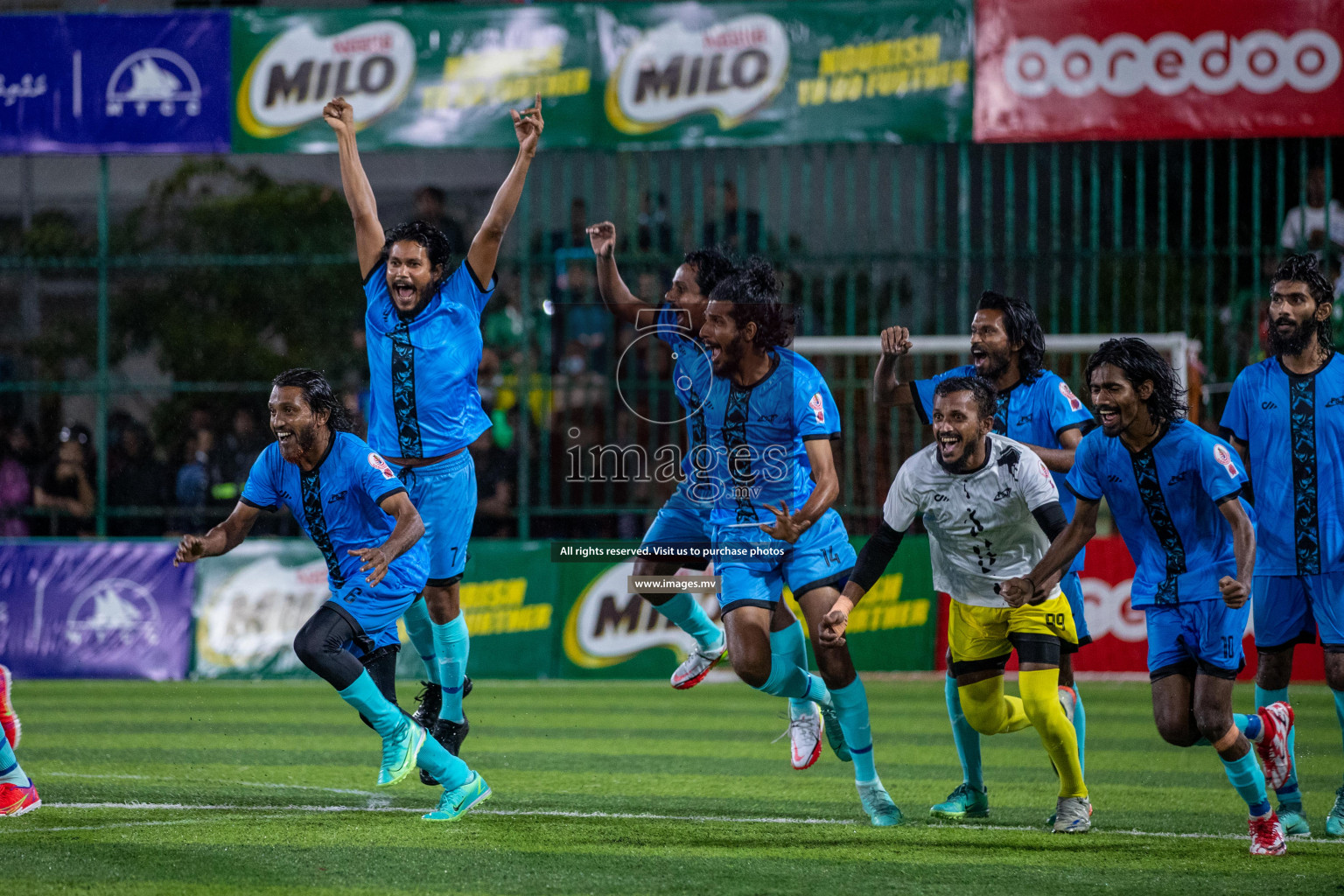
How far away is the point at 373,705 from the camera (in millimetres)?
6492

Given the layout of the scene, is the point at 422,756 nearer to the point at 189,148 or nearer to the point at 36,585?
the point at 36,585

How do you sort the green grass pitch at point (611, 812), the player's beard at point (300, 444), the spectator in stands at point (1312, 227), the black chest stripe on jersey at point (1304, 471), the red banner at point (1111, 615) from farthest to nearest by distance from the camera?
the red banner at point (1111, 615) → the spectator in stands at point (1312, 227) → the black chest stripe on jersey at point (1304, 471) → the player's beard at point (300, 444) → the green grass pitch at point (611, 812)

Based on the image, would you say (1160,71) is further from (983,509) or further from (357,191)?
(357,191)

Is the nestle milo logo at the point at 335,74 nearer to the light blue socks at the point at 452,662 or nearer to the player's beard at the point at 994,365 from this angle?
the light blue socks at the point at 452,662

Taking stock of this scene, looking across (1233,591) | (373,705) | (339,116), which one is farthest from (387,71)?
(1233,591)

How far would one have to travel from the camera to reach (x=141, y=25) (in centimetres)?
1461

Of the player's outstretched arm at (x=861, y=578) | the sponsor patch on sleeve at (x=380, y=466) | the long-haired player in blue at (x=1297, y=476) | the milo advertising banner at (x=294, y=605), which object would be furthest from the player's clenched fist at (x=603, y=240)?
the milo advertising banner at (x=294, y=605)

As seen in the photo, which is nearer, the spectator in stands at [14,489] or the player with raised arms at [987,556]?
the player with raised arms at [987,556]

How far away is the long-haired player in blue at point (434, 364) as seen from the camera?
746 centimetres

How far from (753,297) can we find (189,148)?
9029mm

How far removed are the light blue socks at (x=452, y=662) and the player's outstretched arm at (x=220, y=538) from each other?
1220 mm

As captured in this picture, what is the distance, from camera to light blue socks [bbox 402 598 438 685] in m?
7.91

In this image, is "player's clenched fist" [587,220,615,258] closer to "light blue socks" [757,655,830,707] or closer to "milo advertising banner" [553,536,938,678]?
"light blue socks" [757,655,830,707]

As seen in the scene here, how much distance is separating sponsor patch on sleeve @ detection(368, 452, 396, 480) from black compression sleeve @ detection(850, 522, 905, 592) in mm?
1994
